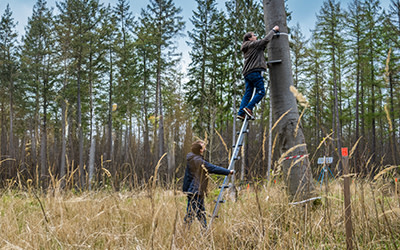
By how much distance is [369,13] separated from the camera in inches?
815

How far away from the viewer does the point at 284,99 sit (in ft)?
11.4

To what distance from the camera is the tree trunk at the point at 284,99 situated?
11.0 ft

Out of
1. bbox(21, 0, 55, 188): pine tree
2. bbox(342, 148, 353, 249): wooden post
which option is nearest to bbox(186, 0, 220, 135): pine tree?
bbox(21, 0, 55, 188): pine tree

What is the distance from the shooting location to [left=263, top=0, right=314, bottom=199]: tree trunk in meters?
3.36

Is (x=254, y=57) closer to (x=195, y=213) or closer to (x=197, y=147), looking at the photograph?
(x=197, y=147)

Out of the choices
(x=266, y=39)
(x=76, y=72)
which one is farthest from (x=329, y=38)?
(x=266, y=39)

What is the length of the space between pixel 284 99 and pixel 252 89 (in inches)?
32.7

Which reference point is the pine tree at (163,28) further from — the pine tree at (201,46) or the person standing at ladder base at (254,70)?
the person standing at ladder base at (254,70)

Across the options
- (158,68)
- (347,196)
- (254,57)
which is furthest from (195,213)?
(158,68)

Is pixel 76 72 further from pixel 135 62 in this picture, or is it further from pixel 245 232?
pixel 245 232

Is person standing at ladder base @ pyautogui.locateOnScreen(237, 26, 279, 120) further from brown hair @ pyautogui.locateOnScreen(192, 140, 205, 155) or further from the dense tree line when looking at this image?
the dense tree line

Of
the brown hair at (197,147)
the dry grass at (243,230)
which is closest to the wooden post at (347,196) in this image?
the dry grass at (243,230)

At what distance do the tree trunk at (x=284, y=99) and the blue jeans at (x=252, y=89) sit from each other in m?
0.33

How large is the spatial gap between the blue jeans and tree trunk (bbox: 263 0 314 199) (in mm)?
326
